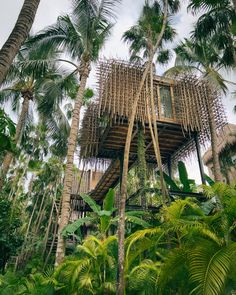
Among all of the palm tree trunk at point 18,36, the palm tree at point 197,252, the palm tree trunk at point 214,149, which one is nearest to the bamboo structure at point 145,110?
the palm tree trunk at point 214,149

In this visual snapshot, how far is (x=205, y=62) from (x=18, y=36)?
1150cm

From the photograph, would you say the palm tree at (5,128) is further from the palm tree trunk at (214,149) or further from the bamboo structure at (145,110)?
the palm tree trunk at (214,149)

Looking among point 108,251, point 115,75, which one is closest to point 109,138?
point 115,75

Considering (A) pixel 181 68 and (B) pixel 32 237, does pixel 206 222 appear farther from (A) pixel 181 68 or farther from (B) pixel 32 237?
(B) pixel 32 237

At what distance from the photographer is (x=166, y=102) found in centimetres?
1341

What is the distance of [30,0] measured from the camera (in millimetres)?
6020

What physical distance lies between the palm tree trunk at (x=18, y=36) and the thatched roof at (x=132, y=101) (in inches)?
233

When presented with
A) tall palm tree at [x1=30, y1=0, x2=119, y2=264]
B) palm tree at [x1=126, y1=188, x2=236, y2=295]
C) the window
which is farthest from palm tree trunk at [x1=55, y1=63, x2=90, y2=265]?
the window

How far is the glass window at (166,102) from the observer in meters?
13.1

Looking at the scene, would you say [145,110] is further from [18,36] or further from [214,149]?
[18,36]

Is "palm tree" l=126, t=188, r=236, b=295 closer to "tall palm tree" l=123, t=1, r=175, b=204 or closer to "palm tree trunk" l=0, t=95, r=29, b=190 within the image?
"tall palm tree" l=123, t=1, r=175, b=204

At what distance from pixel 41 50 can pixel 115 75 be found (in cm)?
330


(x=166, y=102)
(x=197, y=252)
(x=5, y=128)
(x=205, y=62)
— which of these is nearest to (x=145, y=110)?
(x=166, y=102)

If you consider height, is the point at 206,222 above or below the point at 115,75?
below
